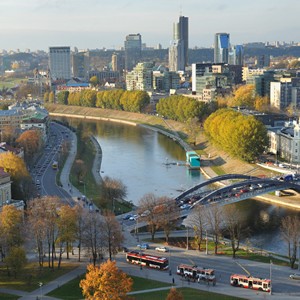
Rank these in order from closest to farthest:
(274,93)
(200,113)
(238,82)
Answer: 1. (200,113)
2. (274,93)
3. (238,82)

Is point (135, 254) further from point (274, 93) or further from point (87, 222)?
point (274, 93)

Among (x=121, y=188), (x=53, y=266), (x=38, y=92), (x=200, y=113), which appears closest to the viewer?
(x=53, y=266)

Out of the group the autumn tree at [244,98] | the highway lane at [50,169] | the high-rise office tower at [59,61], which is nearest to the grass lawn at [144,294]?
the highway lane at [50,169]

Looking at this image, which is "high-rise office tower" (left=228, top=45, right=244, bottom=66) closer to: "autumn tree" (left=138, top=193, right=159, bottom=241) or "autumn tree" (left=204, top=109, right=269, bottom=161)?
"autumn tree" (left=204, top=109, right=269, bottom=161)

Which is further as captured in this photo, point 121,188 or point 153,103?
point 153,103

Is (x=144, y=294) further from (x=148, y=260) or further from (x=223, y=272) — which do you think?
(x=223, y=272)

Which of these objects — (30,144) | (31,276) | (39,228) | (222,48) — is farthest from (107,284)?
(222,48)

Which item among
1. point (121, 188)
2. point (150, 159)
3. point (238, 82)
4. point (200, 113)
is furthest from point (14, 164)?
point (238, 82)

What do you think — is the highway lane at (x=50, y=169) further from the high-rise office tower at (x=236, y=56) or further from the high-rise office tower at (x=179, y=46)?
the high-rise office tower at (x=179, y=46)
